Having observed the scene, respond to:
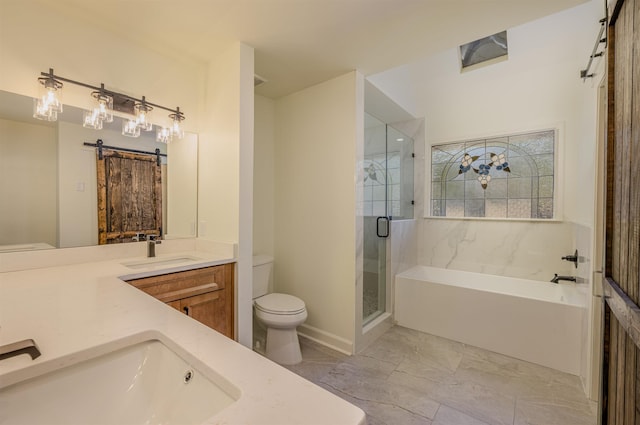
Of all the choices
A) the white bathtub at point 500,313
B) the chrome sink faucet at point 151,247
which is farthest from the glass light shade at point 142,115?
the white bathtub at point 500,313

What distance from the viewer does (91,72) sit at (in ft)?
5.83

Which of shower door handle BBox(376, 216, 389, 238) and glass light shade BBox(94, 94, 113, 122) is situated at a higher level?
glass light shade BBox(94, 94, 113, 122)

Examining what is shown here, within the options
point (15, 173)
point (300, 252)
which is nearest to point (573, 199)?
point (300, 252)

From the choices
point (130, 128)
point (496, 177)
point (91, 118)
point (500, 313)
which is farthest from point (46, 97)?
point (496, 177)

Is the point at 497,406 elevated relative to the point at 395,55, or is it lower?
lower

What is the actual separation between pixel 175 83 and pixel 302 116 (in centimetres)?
111

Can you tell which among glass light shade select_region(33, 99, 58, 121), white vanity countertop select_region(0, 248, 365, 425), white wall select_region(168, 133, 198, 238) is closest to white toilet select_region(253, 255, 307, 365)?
Result: white wall select_region(168, 133, 198, 238)

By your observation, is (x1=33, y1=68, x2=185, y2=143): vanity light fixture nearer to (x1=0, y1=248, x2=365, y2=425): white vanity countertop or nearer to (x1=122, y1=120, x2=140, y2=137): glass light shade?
(x1=122, y1=120, x2=140, y2=137): glass light shade

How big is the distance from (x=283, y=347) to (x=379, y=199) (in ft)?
5.61

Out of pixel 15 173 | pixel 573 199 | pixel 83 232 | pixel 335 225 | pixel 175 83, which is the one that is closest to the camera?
pixel 15 173

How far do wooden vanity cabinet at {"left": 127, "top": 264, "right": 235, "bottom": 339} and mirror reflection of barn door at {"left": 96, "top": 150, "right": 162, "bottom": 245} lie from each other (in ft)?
2.00

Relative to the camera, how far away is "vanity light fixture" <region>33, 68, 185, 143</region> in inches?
63.4

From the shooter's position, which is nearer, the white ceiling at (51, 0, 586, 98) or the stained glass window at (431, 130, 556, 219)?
the white ceiling at (51, 0, 586, 98)

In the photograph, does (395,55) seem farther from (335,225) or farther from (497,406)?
(497,406)
